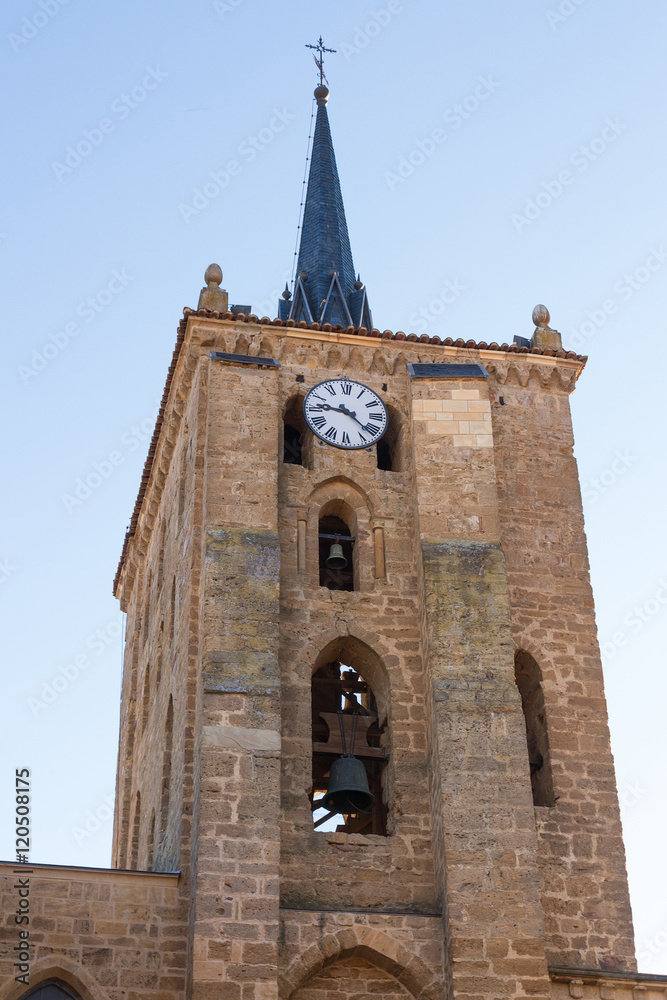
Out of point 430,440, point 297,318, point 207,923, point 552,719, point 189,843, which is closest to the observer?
point 207,923

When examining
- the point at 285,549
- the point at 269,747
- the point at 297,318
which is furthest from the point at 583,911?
the point at 297,318

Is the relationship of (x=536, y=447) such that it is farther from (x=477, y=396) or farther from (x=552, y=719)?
(x=552, y=719)

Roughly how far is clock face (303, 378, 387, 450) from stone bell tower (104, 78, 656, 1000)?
4 cm

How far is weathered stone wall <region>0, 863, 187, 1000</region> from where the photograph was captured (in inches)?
591

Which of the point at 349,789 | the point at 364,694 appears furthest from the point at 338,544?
the point at 349,789

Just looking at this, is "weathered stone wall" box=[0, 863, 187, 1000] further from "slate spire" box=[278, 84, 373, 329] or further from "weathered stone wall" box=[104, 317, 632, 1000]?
"slate spire" box=[278, 84, 373, 329]

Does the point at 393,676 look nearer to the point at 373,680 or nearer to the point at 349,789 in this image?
the point at 373,680

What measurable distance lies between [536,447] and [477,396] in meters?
1.22

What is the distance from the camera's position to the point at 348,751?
56.3 feet

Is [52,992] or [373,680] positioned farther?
[373,680]

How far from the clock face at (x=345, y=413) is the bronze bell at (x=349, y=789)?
470 centimetres

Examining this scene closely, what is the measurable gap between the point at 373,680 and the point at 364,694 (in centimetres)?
87

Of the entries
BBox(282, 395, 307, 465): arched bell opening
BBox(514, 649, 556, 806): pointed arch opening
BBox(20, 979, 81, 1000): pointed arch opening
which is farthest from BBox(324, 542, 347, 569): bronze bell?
BBox(20, 979, 81, 1000): pointed arch opening

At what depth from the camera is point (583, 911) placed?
53.9ft
